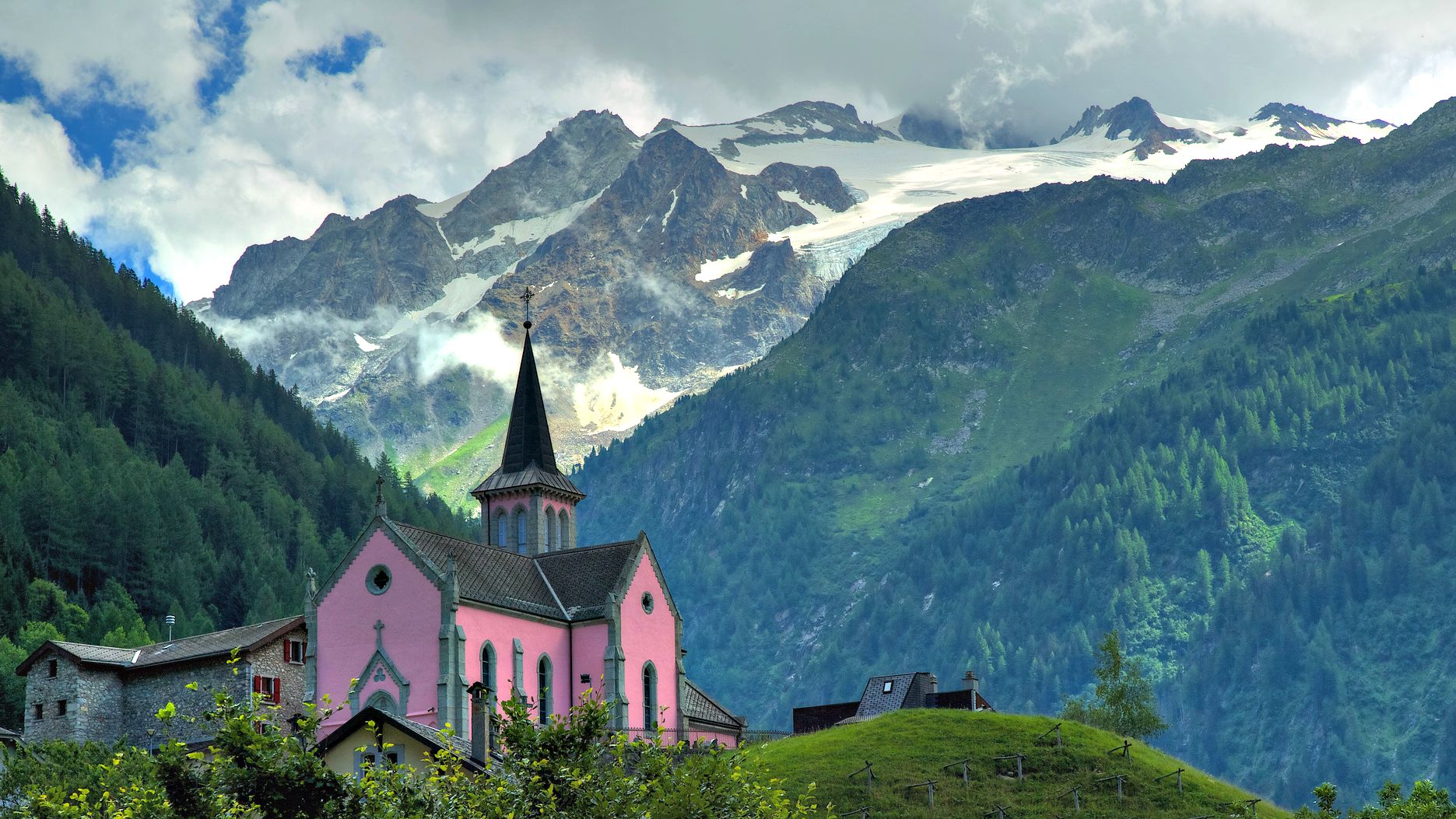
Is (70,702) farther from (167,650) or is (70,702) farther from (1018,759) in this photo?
(1018,759)

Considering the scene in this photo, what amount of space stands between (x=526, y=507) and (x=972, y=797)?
33.1m

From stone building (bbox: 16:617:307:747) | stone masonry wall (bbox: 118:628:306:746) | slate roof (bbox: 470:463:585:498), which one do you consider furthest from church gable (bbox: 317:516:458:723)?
slate roof (bbox: 470:463:585:498)

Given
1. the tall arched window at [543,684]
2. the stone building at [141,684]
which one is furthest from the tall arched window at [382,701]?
the stone building at [141,684]

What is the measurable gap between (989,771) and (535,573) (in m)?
26.5

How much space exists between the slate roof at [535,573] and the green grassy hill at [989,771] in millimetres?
13135

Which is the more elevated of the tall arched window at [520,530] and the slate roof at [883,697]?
the tall arched window at [520,530]

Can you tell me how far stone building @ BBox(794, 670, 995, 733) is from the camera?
124500mm

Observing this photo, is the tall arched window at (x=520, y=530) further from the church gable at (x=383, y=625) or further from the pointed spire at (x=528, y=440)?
the church gable at (x=383, y=625)

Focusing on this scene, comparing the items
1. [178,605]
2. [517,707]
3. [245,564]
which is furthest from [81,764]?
[245,564]

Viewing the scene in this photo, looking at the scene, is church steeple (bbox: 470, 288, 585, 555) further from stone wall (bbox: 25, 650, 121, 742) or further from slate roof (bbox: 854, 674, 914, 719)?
slate roof (bbox: 854, 674, 914, 719)

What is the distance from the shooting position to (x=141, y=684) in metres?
104

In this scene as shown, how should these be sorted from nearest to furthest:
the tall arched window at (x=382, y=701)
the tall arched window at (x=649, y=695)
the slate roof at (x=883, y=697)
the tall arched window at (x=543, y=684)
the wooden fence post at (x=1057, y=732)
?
1. the tall arched window at (x=382, y=701)
2. the tall arched window at (x=543, y=684)
3. the wooden fence post at (x=1057, y=732)
4. the tall arched window at (x=649, y=695)
5. the slate roof at (x=883, y=697)

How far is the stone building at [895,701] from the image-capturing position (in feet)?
408

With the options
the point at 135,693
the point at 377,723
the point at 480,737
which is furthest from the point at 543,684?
the point at 377,723
